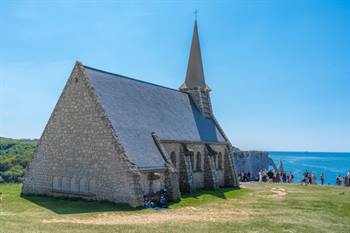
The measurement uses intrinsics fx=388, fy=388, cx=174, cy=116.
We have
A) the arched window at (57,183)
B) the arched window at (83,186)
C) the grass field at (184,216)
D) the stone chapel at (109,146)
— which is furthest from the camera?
the arched window at (57,183)

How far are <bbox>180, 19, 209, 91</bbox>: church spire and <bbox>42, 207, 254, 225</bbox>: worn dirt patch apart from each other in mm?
21216

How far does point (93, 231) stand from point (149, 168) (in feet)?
28.8

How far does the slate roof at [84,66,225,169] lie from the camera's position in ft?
81.5

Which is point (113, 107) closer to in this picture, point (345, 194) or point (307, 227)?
point (307, 227)

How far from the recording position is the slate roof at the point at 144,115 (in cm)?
2483

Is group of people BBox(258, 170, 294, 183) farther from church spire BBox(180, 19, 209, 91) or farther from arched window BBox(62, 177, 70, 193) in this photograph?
arched window BBox(62, 177, 70, 193)

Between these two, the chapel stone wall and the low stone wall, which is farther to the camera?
the low stone wall

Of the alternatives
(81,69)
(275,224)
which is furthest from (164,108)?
(275,224)

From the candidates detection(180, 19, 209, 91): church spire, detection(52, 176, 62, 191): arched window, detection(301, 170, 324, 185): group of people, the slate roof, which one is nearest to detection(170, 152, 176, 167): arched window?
the slate roof

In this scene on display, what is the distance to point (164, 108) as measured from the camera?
109 feet

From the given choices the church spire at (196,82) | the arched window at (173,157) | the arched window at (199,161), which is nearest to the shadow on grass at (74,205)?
the arched window at (173,157)

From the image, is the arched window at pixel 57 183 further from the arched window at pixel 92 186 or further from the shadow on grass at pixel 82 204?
the arched window at pixel 92 186

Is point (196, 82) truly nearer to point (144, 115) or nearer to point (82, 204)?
point (144, 115)

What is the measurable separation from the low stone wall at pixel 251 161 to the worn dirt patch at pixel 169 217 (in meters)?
41.2
